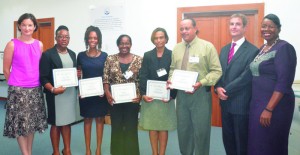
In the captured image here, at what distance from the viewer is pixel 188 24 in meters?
2.30

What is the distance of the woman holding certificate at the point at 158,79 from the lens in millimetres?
2434

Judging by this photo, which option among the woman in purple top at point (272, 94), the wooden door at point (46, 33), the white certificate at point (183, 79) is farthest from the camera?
the wooden door at point (46, 33)

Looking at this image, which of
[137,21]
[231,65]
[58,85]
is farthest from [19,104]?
[137,21]

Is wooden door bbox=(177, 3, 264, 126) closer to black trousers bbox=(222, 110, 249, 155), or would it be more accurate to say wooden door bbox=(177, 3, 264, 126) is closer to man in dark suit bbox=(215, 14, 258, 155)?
man in dark suit bbox=(215, 14, 258, 155)

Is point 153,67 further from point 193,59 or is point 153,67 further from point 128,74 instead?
point 193,59

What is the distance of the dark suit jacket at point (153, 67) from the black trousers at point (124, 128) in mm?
264

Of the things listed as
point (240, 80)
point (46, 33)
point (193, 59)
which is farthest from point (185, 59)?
point (46, 33)

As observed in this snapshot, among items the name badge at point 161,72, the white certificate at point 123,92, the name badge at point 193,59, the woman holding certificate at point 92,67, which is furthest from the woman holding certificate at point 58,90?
the name badge at point 193,59

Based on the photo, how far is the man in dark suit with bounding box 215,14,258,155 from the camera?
2107 mm

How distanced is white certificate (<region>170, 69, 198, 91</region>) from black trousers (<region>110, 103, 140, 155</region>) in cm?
55

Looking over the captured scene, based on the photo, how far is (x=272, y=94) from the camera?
6.17ft

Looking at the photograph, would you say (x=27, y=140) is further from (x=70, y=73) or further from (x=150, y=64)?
(x=150, y=64)

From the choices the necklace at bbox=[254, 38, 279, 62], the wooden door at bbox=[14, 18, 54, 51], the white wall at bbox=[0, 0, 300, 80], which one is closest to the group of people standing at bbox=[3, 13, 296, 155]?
the necklace at bbox=[254, 38, 279, 62]

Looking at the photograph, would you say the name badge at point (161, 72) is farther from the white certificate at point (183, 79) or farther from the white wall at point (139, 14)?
the white wall at point (139, 14)
